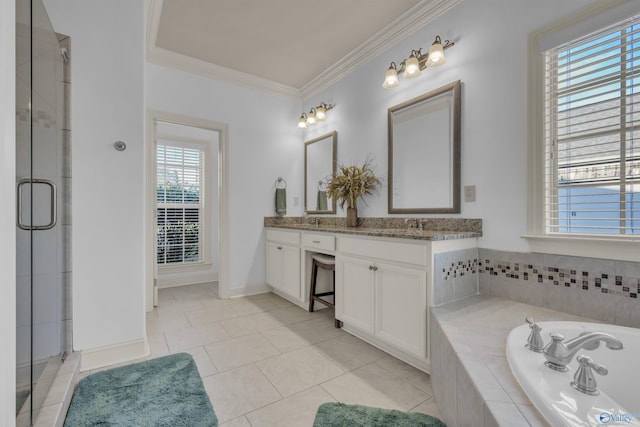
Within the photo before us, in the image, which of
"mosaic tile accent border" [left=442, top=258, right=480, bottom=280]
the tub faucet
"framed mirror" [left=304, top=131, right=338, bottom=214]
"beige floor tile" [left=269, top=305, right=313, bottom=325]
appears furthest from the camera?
"framed mirror" [left=304, top=131, right=338, bottom=214]

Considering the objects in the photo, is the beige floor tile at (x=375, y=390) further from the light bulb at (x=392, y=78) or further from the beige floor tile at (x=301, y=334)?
the light bulb at (x=392, y=78)

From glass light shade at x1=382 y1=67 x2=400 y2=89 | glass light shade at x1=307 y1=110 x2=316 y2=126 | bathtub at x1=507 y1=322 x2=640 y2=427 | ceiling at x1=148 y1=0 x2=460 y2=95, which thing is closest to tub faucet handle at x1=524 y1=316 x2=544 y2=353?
bathtub at x1=507 y1=322 x2=640 y2=427

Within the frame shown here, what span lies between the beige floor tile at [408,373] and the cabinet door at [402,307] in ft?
0.47

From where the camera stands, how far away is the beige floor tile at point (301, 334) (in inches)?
91.0

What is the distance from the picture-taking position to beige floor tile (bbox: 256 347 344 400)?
1762mm

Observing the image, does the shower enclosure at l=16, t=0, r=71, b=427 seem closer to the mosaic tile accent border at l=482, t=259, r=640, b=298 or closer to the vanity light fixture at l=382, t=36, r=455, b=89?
the vanity light fixture at l=382, t=36, r=455, b=89

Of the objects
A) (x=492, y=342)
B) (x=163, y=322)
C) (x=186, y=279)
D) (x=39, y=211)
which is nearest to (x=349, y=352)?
(x=492, y=342)

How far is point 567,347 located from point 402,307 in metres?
0.96

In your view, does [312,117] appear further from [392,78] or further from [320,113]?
[392,78]

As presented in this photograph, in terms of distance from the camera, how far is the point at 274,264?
11.7ft

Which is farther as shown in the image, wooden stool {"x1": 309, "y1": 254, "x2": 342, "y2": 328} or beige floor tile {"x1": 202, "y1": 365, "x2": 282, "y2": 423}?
wooden stool {"x1": 309, "y1": 254, "x2": 342, "y2": 328}

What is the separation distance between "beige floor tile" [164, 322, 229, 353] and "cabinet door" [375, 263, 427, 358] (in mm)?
1329

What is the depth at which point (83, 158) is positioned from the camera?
195cm

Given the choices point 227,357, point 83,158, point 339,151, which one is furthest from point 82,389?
point 339,151
